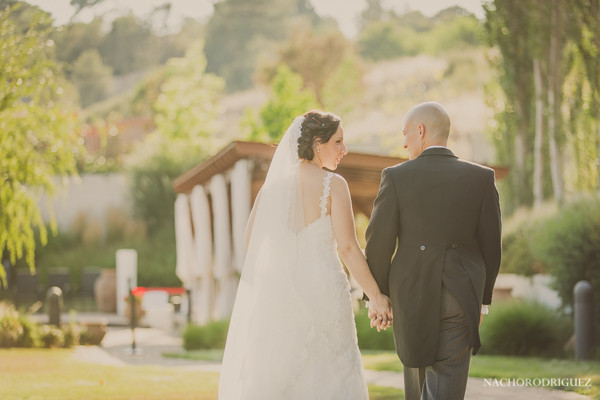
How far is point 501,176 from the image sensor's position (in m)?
16.4

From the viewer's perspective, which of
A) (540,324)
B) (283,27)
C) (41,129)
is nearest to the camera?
(41,129)

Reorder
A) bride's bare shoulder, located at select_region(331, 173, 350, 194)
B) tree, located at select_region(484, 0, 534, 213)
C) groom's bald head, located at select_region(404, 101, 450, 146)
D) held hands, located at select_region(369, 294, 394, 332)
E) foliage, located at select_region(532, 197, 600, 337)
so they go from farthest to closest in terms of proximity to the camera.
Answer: tree, located at select_region(484, 0, 534, 213)
foliage, located at select_region(532, 197, 600, 337)
bride's bare shoulder, located at select_region(331, 173, 350, 194)
held hands, located at select_region(369, 294, 394, 332)
groom's bald head, located at select_region(404, 101, 450, 146)

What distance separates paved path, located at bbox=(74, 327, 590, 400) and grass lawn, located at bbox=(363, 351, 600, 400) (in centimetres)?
39

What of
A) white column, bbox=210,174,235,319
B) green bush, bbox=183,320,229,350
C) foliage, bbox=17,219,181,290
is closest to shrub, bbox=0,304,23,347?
green bush, bbox=183,320,229,350

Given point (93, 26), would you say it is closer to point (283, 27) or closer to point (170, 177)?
point (283, 27)

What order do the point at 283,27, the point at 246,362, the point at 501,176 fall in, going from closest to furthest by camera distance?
the point at 246,362
the point at 501,176
the point at 283,27

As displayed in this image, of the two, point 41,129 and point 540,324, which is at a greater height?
point 41,129

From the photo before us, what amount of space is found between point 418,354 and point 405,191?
0.86 meters

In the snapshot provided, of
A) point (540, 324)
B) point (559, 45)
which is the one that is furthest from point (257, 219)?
point (559, 45)

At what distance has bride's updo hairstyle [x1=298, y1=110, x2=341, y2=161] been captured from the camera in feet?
17.6

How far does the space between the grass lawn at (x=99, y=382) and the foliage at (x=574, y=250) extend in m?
5.19

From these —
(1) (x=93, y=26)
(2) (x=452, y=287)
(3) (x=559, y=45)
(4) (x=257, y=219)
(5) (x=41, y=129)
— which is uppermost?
(1) (x=93, y=26)

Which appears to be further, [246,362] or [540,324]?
[540,324]

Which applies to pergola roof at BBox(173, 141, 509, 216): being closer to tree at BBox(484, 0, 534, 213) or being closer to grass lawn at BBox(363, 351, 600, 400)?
grass lawn at BBox(363, 351, 600, 400)
